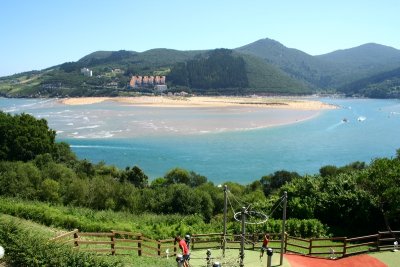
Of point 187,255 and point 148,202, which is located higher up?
point 187,255

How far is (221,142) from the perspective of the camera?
6638cm

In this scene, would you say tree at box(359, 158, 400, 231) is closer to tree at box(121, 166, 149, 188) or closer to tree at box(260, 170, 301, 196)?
tree at box(260, 170, 301, 196)

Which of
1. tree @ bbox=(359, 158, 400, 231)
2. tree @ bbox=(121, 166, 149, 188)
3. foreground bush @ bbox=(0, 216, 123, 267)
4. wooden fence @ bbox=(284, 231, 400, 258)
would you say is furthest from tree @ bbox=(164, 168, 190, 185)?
foreground bush @ bbox=(0, 216, 123, 267)

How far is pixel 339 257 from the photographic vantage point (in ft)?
51.8

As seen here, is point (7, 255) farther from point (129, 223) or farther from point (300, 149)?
point (300, 149)

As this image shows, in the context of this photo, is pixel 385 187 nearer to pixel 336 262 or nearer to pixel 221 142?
pixel 336 262

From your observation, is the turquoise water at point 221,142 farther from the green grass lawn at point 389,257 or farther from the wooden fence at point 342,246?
the green grass lawn at point 389,257

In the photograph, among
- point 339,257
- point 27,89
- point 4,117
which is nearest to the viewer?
point 339,257

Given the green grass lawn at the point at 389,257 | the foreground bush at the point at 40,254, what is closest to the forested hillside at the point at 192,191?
the green grass lawn at the point at 389,257

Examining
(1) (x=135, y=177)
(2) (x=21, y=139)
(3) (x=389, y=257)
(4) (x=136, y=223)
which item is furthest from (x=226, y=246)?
(2) (x=21, y=139)

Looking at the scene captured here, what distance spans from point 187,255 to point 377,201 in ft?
42.1

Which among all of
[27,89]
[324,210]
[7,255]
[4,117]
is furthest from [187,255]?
[27,89]

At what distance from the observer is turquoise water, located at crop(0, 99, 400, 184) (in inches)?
2082

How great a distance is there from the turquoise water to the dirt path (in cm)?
3006
